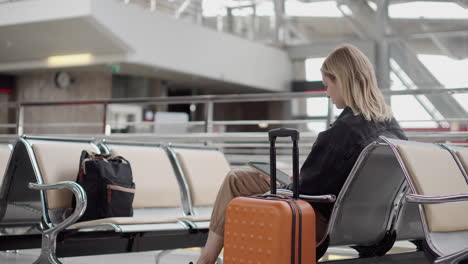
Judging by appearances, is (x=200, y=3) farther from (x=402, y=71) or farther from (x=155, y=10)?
(x=402, y=71)

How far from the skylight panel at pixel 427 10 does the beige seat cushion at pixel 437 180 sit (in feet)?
43.4

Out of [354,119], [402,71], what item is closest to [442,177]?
[354,119]

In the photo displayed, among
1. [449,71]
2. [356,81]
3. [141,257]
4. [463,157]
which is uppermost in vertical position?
[449,71]

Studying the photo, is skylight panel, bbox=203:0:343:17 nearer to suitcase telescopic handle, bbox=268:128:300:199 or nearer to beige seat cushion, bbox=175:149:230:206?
beige seat cushion, bbox=175:149:230:206

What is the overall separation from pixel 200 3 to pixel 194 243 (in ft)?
46.9

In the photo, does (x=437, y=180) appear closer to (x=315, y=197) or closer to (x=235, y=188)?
(x=315, y=197)

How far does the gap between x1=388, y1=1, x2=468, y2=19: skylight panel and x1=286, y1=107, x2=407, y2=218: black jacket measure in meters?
13.4

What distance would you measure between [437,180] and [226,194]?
937 mm

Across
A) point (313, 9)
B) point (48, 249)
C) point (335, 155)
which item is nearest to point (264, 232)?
point (335, 155)

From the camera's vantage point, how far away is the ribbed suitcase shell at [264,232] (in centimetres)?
249

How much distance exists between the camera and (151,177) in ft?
14.1

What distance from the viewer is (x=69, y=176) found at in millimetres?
3838

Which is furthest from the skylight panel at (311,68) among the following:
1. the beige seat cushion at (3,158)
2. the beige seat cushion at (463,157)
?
the beige seat cushion at (463,157)

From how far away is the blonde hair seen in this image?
9.71 ft
